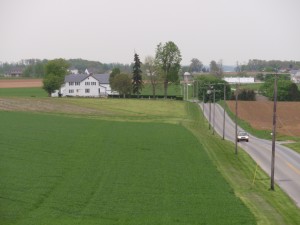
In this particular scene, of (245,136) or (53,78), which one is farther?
(53,78)

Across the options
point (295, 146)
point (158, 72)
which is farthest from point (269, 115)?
point (158, 72)

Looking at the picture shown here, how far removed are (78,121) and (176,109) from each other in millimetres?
33859

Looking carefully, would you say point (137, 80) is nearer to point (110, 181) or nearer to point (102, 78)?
point (102, 78)

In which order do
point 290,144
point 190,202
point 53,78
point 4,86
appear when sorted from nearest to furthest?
point 190,202, point 290,144, point 53,78, point 4,86

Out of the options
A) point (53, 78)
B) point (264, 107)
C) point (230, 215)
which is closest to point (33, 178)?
point (230, 215)

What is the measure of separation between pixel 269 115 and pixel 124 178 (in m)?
66.2

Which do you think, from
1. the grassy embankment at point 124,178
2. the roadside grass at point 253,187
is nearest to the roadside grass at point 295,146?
the roadside grass at point 253,187

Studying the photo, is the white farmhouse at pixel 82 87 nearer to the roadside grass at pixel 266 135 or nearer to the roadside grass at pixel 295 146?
the roadside grass at pixel 266 135

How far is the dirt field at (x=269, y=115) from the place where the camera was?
8356 cm

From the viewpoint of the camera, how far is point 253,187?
37.3 meters

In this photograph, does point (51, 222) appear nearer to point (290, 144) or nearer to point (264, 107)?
point (290, 144)

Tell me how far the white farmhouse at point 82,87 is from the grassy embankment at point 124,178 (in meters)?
86.4

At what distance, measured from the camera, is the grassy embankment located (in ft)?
89.6

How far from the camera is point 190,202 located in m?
29.9
